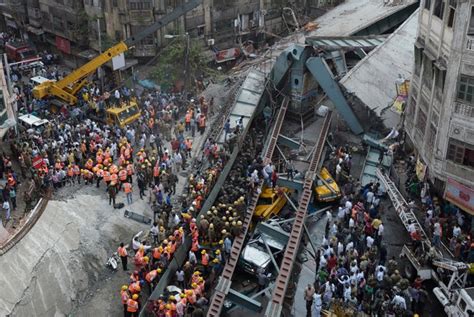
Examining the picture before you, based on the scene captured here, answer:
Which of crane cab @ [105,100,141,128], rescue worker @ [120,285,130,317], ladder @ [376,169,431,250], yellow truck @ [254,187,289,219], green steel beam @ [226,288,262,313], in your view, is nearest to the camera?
rescue worker @ [120,285,130,317]

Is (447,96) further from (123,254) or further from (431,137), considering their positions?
(123,254)

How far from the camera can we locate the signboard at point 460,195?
25.7 metres

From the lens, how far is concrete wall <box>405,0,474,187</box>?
2419cm

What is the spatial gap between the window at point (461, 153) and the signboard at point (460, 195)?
1.01 meters

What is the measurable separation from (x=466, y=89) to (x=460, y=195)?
4917 millimetres

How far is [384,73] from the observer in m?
37.2

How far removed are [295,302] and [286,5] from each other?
3542 centimetres

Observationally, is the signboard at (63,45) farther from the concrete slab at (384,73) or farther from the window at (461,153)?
the window at (461,153)

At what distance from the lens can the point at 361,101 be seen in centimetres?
3528

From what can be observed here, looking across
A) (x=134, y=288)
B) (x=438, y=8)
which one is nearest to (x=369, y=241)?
(x=134, y=288)

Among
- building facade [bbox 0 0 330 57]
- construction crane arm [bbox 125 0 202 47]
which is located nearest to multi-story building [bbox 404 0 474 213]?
construction crane arm [bbox 125 0 202 47]

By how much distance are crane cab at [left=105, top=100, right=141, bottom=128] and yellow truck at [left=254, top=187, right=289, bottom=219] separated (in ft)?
38.5

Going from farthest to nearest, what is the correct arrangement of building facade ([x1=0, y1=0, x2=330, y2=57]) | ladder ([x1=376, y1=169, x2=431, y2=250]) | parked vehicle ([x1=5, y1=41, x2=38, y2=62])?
parked vehicle ([x1=5, y1=41, x2=38, y2=62])
building facade ([x1=0, y1=0, x2=330, y2=57])
ladder ([x1=376, y1=169, x2=431, y2=250])

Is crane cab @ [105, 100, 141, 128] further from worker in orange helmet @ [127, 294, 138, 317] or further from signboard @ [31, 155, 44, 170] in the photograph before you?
worker in orange helmet @ [127, 294, 138, 317]
